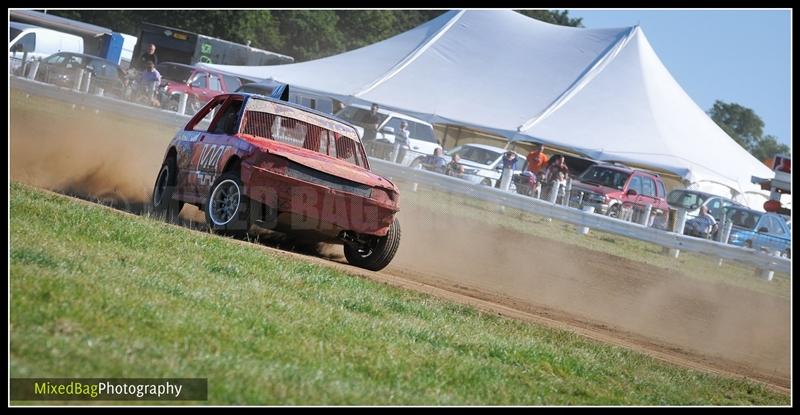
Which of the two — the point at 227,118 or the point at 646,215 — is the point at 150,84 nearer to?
the point at 646,215

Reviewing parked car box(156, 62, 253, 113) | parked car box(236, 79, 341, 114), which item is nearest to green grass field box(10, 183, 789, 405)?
parked car box(236, 79, 341, 114)

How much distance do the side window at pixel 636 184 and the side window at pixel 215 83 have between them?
1239cm

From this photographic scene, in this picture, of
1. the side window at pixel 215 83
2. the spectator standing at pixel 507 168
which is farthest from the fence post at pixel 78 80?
the spectator standing at pixel 507 168

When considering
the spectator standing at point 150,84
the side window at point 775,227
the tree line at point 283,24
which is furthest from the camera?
the tree line at point 283,24

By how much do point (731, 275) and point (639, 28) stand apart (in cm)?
1181

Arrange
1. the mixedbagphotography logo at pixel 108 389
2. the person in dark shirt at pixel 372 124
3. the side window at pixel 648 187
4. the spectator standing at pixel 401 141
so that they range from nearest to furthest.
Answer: the mixedbagphotography logo at pixel 108 389 < the spectator standing at pixel 401 141 < the side window at pixel 648 187 < the person in dark shirt at pixel 372 124

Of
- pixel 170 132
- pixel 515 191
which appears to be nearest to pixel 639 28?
pixel 515 191

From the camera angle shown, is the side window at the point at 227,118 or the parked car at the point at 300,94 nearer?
the side window at the point at 227,118

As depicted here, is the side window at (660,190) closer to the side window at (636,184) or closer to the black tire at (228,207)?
the side window at (636,184)

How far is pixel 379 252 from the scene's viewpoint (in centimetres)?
1120

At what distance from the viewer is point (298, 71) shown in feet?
99.4

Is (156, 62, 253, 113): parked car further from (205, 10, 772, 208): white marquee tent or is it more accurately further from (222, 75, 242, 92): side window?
(205, 10, 772, 208): white marquee tent

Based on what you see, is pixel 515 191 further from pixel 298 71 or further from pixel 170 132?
pixel 298 71

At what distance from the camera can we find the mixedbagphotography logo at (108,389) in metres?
4.55
